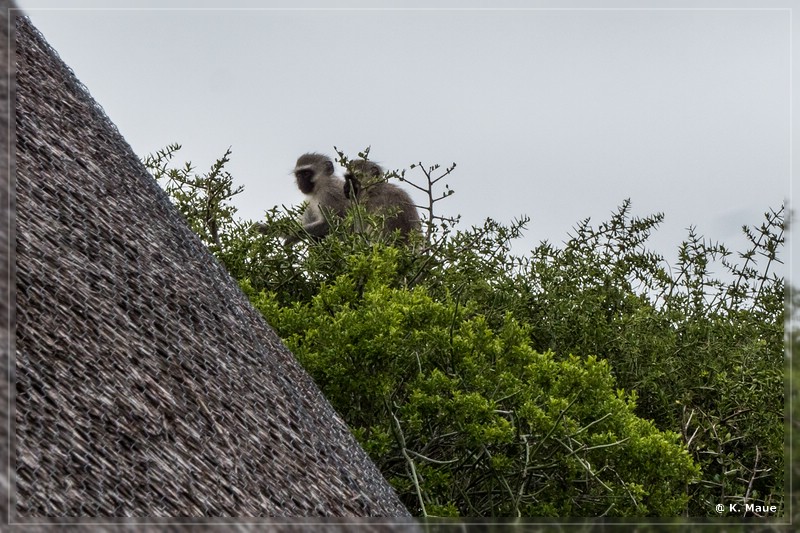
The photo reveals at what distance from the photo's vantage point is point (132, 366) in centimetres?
374

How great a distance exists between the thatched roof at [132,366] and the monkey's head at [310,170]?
4.57m

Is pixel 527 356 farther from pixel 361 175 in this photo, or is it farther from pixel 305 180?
pixel 305 180

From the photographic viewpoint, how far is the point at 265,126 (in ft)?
28.3

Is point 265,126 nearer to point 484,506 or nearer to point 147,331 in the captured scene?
point 484,506

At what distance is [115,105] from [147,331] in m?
3.82

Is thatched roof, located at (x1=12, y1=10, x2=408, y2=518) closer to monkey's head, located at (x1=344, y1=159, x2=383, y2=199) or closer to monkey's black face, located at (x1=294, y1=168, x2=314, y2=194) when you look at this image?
monkey's head, located at (x1=344, y1=159, x2=383, y2=199)

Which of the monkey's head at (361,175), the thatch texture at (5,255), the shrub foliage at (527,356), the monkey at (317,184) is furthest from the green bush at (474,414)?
the monkey at (317,184)

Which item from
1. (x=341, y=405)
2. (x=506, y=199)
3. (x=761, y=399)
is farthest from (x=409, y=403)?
(x=761, y=399)

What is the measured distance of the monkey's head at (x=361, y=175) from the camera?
8.01 meters

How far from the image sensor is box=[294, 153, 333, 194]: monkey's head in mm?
10266

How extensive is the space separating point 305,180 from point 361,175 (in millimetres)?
2231

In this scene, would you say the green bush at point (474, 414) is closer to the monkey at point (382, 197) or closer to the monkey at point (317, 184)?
the monkey at point (382, 197)

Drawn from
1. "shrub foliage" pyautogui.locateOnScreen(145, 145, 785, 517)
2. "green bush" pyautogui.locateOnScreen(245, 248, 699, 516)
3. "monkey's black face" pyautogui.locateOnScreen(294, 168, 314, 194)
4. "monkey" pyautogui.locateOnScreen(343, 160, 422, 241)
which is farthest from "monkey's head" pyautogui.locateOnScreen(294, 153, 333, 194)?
"green bush" pyautogui.locateOnScreen(245, 248, 699, 516)

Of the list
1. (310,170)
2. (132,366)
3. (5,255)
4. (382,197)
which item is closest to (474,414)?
(132,366)
